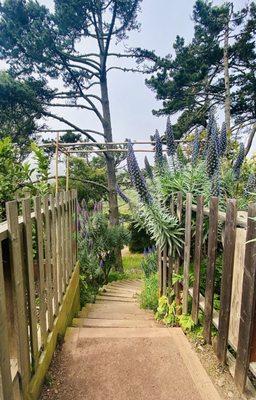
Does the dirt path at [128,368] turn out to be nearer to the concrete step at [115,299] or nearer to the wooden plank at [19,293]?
the wooden plank at [19,293]

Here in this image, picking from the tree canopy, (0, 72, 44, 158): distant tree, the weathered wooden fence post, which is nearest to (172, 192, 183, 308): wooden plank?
the weathered wooden fence post

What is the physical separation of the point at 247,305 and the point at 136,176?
1.33 m

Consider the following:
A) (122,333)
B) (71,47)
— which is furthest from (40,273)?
(71,47)

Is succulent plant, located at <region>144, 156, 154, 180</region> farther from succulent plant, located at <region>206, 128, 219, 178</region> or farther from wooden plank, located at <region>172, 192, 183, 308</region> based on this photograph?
succulent plant, located at <region>206, 128, 219, 178</region>

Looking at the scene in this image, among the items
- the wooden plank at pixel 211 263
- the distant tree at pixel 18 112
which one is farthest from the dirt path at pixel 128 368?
the distant tree at pixel 18 112

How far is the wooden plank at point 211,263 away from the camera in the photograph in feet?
6.02

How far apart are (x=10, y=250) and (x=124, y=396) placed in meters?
1.10

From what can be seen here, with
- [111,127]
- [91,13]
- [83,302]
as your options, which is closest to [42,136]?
[111,127]

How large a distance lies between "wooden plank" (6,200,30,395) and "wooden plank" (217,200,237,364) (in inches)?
45.9

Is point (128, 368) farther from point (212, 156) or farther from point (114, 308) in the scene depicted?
point (114, 308)

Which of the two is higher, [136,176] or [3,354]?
[136,176]

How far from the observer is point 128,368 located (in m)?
1.78

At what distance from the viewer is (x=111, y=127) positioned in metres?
9.70

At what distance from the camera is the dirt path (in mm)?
1572
